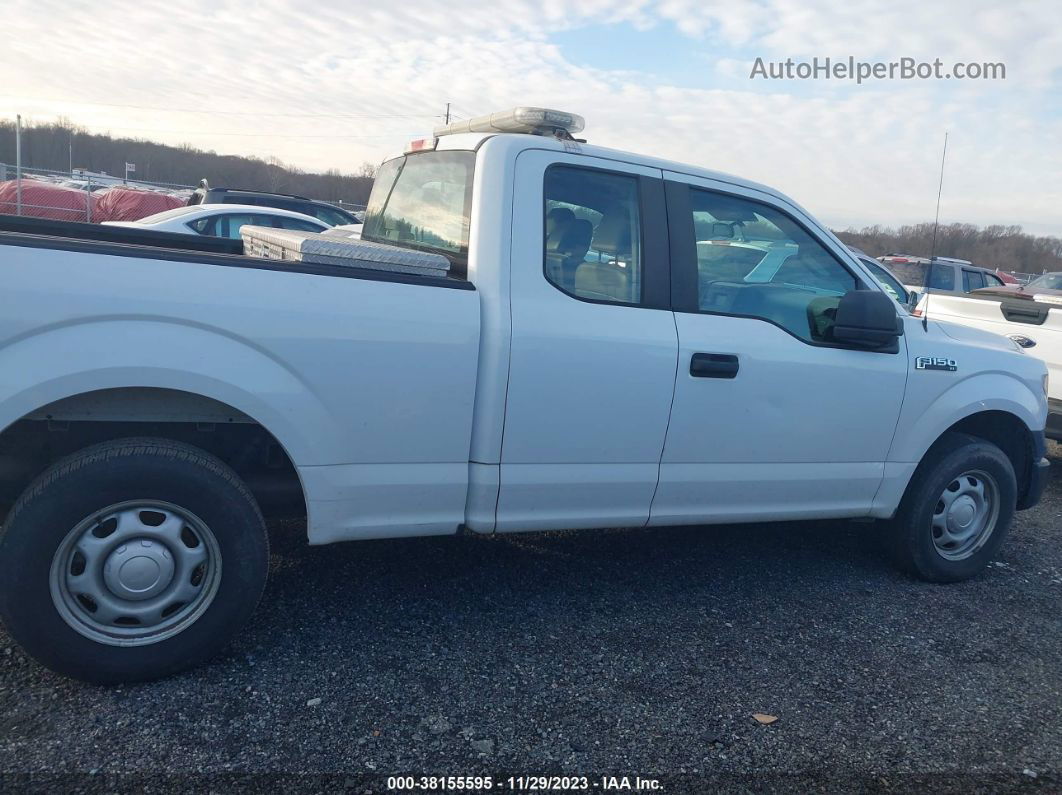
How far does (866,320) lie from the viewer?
398 centimetres

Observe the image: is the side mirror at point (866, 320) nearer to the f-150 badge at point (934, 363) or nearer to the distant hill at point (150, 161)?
the f-150 badge at point (934, 363)

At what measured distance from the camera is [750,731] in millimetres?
3152

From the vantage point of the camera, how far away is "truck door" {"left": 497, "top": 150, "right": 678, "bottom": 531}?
3490mm

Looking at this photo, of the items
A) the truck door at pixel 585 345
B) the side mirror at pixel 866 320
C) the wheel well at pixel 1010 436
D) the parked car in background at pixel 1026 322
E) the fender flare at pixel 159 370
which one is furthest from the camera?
the parked car in background at pixel 1026 322

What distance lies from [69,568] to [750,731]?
2.44m

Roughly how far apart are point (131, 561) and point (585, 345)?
6.04ft

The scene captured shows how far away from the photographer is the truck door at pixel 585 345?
A: 3490 millimetres

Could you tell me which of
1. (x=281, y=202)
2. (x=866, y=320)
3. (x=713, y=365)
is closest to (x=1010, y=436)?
(x=866, y=320)

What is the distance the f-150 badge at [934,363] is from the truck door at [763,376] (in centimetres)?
13

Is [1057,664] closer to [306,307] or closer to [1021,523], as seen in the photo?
[1021,523]

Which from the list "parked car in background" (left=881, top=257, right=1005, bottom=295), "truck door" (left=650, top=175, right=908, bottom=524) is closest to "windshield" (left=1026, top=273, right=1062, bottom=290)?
"parked car in background" (left=881, top=257, right=1005, bottom=295)

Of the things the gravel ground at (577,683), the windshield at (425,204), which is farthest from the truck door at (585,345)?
the gravel ground at (577,683)

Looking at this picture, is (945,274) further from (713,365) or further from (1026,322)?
(713,365)

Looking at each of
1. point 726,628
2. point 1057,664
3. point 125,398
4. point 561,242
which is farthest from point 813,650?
point 125,398
